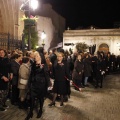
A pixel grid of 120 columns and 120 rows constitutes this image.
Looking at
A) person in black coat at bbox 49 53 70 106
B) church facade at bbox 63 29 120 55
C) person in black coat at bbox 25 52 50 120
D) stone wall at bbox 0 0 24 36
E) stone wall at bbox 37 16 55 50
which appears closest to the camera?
person in black coat at bbox 25 52 50 120

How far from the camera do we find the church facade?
44.1m

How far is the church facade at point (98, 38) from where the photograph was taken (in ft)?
145

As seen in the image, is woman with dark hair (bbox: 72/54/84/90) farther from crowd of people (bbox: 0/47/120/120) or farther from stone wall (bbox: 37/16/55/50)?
stone wall (bbox: 37/16/55/50)

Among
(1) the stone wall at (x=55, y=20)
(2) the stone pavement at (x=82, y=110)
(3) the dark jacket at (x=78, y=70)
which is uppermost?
(1) the stone wall at (x=55, y=20)

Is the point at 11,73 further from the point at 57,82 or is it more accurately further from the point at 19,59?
the point at 57,82

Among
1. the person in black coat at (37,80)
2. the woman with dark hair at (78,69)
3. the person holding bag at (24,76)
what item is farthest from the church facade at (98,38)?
the person in black coat at (37,80)

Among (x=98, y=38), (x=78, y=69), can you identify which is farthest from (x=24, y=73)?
(x=98, y=38)

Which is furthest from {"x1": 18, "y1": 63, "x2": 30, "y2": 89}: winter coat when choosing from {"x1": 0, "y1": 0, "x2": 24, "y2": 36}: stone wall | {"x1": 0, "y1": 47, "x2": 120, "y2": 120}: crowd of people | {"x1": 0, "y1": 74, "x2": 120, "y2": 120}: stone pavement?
{"x1": 0, "y1": 0, "x2": 24, "y2": 36}: stone wall

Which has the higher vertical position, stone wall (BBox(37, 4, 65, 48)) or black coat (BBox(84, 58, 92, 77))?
stone wall (BBox(37, 4, 65, 48))

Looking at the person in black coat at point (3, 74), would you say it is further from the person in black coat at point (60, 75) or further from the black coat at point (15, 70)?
the person in black coat at point (60, 75)

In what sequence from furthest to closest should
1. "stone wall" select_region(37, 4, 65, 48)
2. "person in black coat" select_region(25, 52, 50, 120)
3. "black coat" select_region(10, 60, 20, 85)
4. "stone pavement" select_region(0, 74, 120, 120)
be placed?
1. "stone wall" select_region(37, 4, 65, 48)
2. "black coat" select_region(10, 60, 20, 85)
3. "stone pavement" select_region(0, 74, 120, 120)
4. "person in black coat" select_region(25, 52, 50, 120)

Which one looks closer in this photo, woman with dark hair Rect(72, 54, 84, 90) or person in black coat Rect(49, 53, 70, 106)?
person in black coat Rect(49, 53, 70, 106)

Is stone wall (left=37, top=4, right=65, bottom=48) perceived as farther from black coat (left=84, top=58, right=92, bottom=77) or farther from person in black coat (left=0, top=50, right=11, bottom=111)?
person in black coat (left=0, top=50, right=11, bottom=111)

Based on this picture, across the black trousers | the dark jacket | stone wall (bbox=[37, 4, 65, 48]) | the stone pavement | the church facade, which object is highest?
stone wall (bbox=[37, 4, 65, 48])
